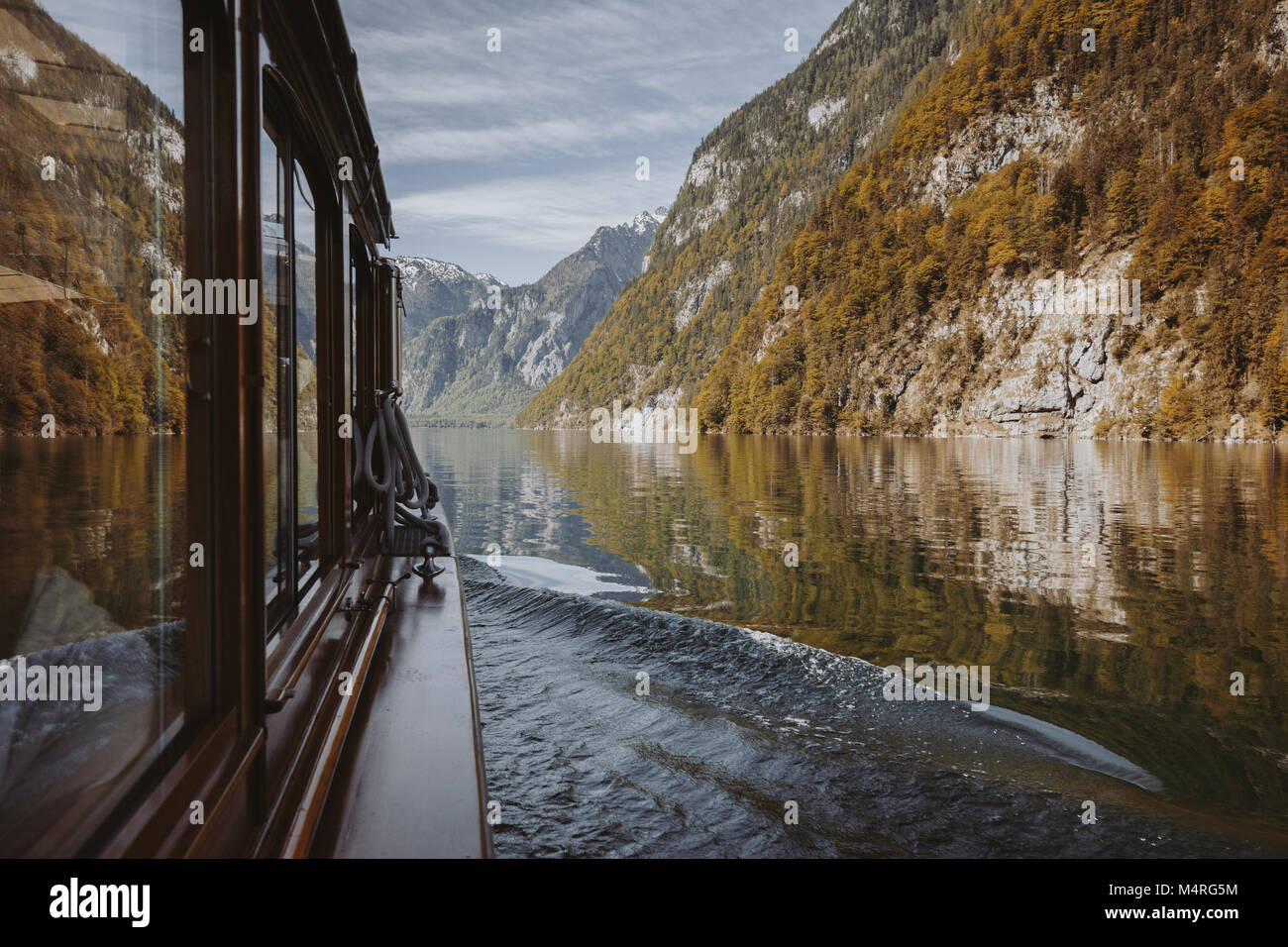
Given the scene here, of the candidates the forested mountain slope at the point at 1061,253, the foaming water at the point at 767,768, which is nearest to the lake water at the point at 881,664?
the foaming water at the point at 767,768

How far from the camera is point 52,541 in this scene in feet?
3.28

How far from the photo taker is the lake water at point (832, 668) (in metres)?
1.33

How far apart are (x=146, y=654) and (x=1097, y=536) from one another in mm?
Answer: 10788

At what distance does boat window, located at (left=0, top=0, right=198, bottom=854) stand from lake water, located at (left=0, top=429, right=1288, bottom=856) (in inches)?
0.4

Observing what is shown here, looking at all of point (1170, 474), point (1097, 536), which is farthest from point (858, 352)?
point (1097, 536)

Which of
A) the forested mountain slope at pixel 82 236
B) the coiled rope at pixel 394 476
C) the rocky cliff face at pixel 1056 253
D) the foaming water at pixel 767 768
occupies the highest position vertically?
the rocky cliff face at pixel 1056 253

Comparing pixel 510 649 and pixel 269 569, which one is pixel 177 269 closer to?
pixel 269 569

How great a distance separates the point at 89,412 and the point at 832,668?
452cm

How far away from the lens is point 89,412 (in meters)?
1.07

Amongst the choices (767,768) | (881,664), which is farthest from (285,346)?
(881,664)

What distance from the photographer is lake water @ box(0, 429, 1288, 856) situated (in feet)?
4.37

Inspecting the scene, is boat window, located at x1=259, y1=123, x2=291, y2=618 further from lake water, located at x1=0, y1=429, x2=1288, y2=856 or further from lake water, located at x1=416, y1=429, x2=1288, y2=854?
lake water, located at x1=416, y1=429, x2=1288, y2=854

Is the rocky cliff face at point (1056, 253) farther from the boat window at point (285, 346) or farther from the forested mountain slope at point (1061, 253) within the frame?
the boat window at point (285, 346)

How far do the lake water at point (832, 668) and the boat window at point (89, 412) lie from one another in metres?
0.01
